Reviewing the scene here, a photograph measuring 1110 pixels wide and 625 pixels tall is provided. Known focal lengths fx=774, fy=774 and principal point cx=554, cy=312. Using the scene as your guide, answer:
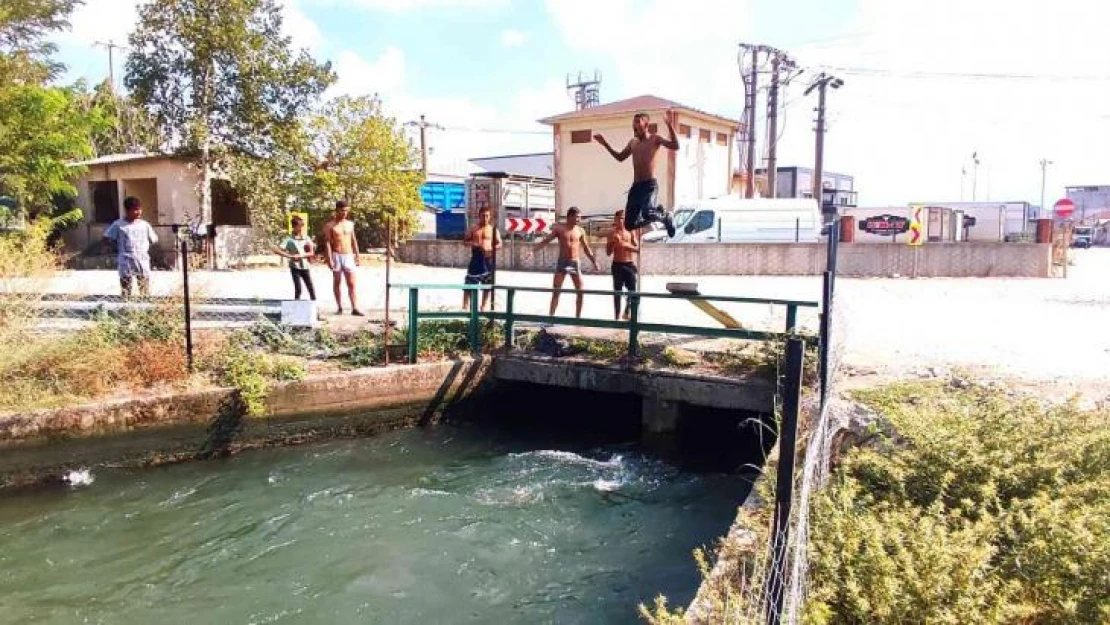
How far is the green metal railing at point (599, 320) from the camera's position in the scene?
7.72 m

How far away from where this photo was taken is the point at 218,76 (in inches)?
837

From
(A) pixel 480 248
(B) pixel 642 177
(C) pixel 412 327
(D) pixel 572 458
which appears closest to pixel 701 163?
(A) pixel 480 248

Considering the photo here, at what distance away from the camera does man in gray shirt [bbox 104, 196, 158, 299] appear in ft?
31.4

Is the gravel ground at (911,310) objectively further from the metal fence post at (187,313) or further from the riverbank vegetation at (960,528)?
the riverbank vegetation at (960,528)

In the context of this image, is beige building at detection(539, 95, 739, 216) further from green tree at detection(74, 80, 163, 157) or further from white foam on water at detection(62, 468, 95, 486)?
white foam on water at detection(62, 468, 95, 486)

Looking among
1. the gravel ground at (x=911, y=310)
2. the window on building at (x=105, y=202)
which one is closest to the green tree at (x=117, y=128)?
the window on building at (x=105, y=202)

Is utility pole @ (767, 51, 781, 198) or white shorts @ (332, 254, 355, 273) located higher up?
utility pole @ (767, 51, 781, 198)

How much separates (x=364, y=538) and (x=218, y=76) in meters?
18.9

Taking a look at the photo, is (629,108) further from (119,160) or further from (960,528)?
(960,528)

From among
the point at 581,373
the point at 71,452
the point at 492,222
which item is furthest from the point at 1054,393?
the point at 71,452

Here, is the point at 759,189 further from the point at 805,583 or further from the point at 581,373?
the point at 805,583

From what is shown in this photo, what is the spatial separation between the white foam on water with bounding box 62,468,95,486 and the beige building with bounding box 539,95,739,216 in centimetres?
2438

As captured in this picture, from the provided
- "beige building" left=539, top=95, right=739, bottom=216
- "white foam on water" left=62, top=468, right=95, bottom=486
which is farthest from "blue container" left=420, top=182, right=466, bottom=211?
"white foam on water" left=62, top=468, right=95, bottom=486

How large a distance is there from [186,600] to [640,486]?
13.2 ft
